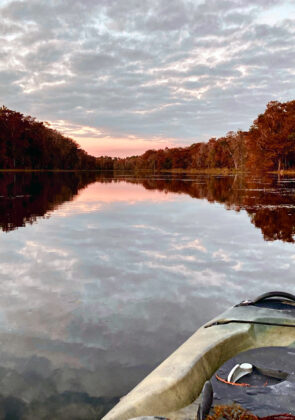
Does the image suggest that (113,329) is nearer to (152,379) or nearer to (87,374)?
(87,374)

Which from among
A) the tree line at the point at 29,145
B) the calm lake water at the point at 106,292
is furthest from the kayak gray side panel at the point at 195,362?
the tree line at the point at 29,145

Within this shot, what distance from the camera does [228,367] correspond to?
448cm

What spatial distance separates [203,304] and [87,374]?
317 centimetres

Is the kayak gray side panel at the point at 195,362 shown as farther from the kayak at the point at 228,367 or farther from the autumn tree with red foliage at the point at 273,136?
the autumn tree with red foliage at the point at 273,136

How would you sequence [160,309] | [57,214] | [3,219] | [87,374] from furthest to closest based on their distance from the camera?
[57,214], [3,219], [160,309], [87,374]

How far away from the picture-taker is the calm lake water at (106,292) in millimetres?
4730

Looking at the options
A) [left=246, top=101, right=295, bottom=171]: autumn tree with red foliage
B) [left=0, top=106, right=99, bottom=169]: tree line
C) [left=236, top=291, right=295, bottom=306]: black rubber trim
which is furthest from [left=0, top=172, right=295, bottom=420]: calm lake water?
[left=0, top=106, right=99, bottom=169]: tree line

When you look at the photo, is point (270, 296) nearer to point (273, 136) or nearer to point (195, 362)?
point (195, 362)

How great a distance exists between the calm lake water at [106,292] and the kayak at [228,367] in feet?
3.21

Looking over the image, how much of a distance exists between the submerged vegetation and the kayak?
83.4 meters

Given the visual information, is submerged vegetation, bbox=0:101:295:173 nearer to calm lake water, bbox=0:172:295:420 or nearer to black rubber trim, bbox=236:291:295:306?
calm lake water, bbox=0:172:295:420

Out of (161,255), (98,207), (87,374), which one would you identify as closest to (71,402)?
(87,374)

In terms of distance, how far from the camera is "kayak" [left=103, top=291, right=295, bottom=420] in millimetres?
3438

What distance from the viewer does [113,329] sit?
6.31 m
